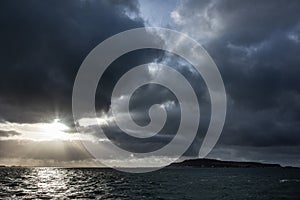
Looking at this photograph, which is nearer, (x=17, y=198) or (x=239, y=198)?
Result: (x=17, y=198)

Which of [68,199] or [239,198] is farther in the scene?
[239,198]

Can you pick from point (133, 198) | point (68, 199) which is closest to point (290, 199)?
point (133, 198)

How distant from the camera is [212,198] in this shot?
80.1 metres

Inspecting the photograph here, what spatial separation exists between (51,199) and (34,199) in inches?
140

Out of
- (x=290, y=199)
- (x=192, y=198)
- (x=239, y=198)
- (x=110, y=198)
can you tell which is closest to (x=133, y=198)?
(x=110, y=198)

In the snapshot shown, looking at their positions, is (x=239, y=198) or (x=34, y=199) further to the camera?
(x=239, y=198)

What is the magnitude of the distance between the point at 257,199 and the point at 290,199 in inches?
308

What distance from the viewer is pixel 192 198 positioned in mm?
78250

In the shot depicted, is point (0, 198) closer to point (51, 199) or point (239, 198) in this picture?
point (51, 199)

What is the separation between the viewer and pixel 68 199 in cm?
7431

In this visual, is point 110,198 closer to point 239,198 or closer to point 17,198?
point 17,198

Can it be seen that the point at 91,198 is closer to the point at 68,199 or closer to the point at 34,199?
the point at 68,199

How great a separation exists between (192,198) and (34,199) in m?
34.5

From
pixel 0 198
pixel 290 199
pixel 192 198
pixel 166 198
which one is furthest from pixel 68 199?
pixel 290 199
